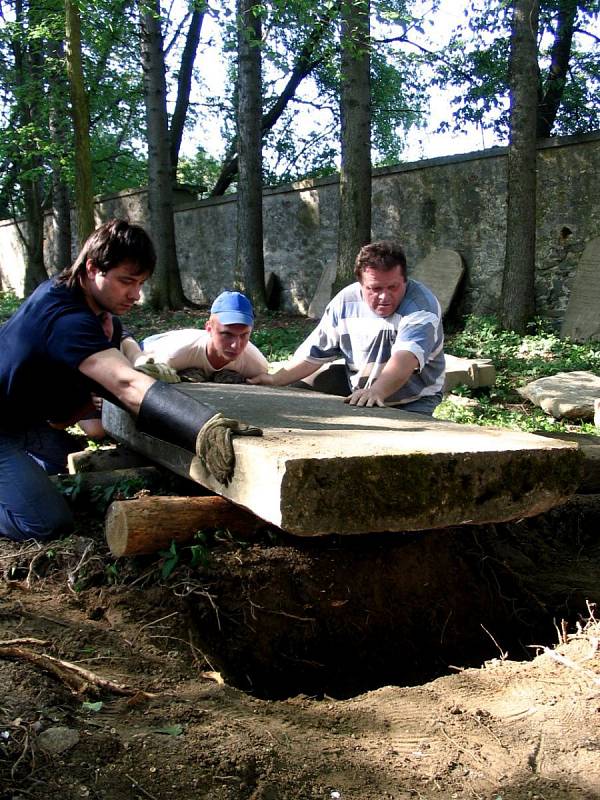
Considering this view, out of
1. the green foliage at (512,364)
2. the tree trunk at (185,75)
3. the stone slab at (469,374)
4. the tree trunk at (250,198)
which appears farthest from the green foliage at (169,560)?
the tree trunk at (185,75)

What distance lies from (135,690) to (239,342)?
8.34 ft

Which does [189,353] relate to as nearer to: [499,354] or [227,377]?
[227,377]

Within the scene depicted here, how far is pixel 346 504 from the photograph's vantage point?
8.51 ft

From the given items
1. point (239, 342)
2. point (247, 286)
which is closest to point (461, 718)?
point (239, 342)

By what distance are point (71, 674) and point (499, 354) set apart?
7.14 m

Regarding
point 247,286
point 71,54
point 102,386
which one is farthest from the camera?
point 247,286

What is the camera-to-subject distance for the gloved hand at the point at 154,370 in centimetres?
384

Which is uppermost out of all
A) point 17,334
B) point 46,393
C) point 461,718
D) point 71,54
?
point 71,54

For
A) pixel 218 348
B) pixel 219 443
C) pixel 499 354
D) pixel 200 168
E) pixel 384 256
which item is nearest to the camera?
pixel 219 443

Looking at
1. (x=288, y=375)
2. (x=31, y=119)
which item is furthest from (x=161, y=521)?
(x=31, y=119)

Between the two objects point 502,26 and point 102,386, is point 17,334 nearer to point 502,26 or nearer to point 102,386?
point 102,386

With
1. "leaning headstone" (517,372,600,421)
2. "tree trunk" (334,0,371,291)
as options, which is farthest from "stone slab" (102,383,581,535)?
"tree trunk" (334,0,371,291)

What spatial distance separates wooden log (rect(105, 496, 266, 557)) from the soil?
7 cm

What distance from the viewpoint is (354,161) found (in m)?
9.89
